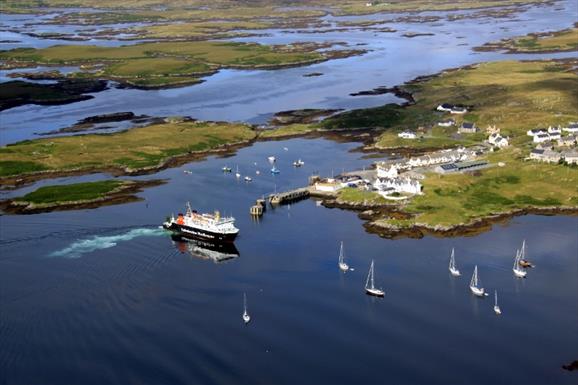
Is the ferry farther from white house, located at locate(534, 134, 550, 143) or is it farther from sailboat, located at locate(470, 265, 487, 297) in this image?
white house, located at locate(534, 134, 550, 143)

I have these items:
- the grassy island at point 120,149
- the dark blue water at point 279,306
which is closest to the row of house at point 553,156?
the dark blue water at point 279,306

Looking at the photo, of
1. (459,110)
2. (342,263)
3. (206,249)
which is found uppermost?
(459,110)

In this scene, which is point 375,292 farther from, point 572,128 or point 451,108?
point 451,108

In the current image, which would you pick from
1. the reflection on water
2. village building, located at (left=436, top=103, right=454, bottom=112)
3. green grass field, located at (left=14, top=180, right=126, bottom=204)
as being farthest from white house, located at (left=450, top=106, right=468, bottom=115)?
the reflection on water

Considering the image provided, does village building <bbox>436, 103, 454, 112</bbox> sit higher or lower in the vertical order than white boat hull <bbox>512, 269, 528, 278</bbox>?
higher

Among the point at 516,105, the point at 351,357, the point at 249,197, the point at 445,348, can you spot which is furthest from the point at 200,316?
the point at 516,105

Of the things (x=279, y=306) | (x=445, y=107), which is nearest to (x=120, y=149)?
(x=445, y=107)
